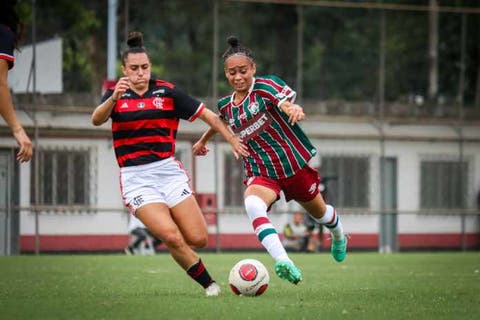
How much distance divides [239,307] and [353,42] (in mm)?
29850

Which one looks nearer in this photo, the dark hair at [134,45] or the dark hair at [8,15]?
the dark hair at [8,15]

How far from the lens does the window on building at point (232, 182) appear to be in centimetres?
2636

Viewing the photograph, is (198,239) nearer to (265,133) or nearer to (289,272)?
(289,272)

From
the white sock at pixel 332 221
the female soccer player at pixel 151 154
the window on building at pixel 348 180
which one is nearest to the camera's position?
the female soccer player at pixel 151 154

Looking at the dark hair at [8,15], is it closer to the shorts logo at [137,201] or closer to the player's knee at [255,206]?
the shorts logo at [137,201]

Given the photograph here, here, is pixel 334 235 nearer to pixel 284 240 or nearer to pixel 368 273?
pixel 368 273

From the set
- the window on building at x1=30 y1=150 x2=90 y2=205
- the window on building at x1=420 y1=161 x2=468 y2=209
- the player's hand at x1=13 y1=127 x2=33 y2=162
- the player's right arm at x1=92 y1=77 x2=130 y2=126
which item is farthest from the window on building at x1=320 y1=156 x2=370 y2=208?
the player's hand at x1=13 y1=127 x2=33 y2=162

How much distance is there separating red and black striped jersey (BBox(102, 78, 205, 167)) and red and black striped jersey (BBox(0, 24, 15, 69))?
1.00 metres

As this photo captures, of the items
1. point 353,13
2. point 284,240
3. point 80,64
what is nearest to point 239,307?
point 284,240

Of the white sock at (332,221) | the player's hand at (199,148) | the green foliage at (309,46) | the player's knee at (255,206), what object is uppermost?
the green foliage at (309,46)

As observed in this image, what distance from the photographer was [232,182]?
26531 millimetres

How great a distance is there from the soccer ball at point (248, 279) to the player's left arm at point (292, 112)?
1.28 m

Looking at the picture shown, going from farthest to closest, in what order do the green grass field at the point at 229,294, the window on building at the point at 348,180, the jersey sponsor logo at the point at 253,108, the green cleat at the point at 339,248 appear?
the window on building at the point at 348,180 → the green cleat at the point at 339,248 → the jersey sponsor logo at the point at 253,108 → the green grass field at the point at 229,294

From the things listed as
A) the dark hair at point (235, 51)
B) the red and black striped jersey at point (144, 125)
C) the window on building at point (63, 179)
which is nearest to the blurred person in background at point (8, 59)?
the red and black striped jersey at point (144, 125)
